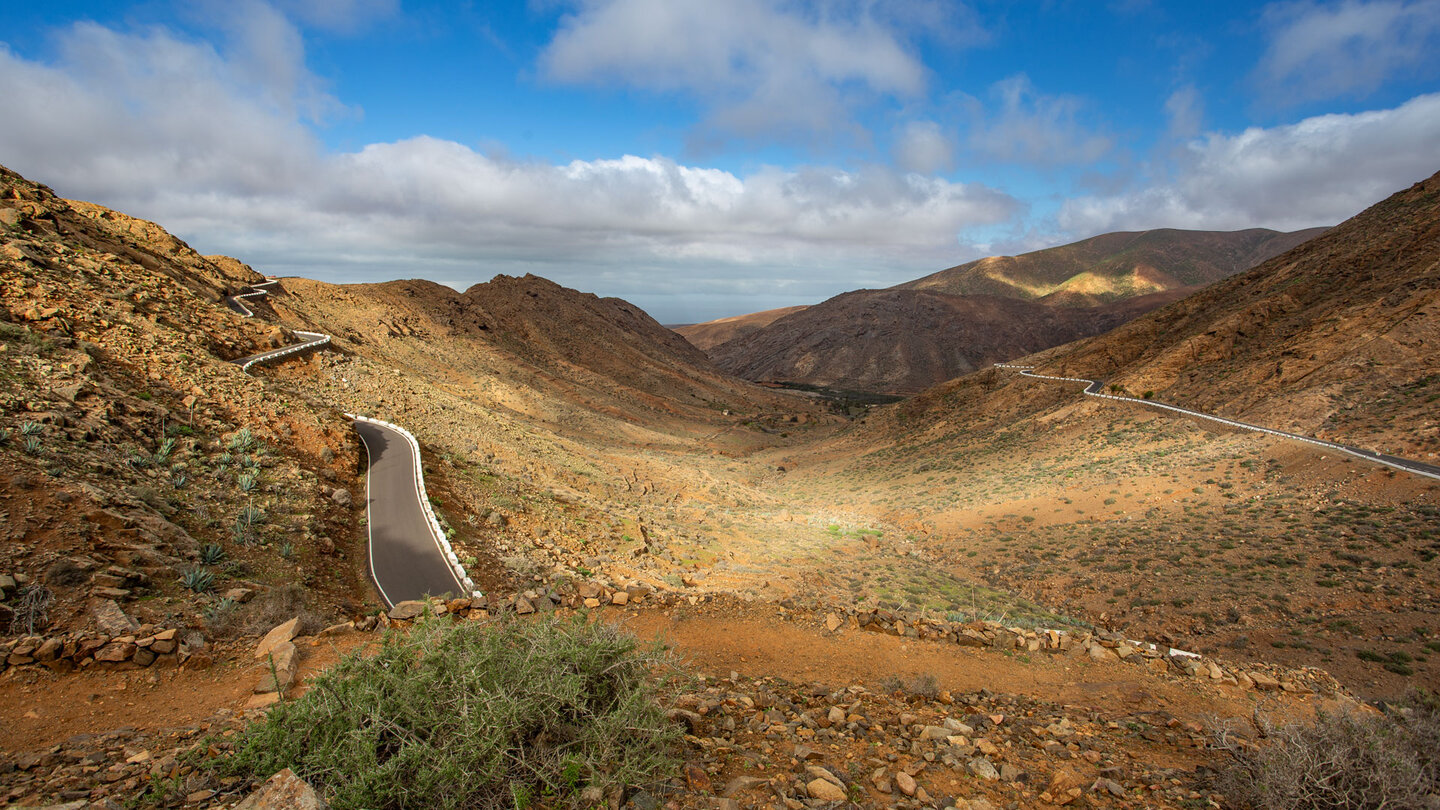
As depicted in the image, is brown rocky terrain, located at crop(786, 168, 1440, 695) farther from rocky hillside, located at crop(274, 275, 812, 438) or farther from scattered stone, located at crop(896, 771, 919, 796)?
rocky hillside, located at crop(274, 275, 812, 438)

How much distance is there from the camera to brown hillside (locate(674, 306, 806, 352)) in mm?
138000

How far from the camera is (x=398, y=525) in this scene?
13.9 metres

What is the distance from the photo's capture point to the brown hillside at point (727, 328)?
5433 inches

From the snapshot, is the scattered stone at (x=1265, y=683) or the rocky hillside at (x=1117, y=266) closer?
the scattered stone at (x=1265, y=683)

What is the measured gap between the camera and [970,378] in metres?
43.7

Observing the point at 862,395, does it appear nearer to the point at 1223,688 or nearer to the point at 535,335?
the point at 535,335

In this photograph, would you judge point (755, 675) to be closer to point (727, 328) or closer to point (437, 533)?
point (437, 533)

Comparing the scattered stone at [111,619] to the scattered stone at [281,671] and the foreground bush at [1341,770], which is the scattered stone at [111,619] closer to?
the scattered stone at [281,671]

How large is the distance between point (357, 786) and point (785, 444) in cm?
4370

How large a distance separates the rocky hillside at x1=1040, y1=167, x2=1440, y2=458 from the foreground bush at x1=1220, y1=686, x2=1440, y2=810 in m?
18.6

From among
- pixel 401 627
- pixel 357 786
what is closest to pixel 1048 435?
pixel 401 627

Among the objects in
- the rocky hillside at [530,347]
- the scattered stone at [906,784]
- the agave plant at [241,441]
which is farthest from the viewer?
the rocky hillside at [530,347]

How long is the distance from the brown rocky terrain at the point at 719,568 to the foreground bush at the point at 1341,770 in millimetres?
416

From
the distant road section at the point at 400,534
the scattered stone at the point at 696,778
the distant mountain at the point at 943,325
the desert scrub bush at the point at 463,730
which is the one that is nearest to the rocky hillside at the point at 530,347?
the distant road section at the point at 400,534
